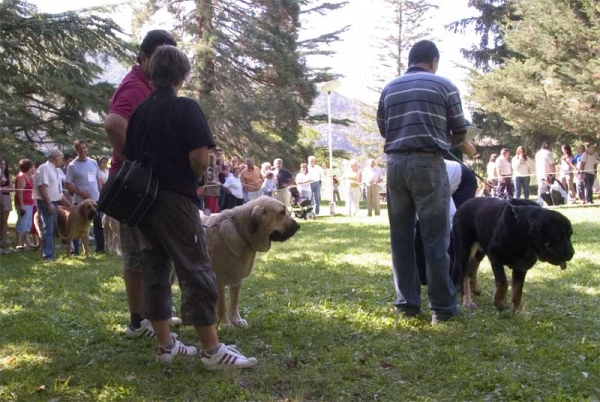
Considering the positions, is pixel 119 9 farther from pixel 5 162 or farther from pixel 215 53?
pixel 215 53

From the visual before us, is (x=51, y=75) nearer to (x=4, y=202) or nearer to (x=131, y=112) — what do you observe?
(x=4, y=202)

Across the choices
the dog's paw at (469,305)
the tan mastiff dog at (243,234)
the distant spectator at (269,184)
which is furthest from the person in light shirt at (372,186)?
the tan mastiff dog at (243,234)

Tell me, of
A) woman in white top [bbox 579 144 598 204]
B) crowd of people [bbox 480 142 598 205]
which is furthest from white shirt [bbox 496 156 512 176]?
woman in white top [bbox 579 144 598 204]

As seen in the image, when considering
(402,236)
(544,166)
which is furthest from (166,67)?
(544,166)

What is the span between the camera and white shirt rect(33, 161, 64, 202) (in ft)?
33.7

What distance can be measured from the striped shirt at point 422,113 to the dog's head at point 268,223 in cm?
107

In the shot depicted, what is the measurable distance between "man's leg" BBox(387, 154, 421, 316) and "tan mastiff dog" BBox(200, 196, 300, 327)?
0.95 m

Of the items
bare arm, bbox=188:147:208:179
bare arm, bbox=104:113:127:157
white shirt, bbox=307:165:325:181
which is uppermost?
white shirt, bbox=307:165:325:181

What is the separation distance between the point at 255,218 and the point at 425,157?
1420mm

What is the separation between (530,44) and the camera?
2844 centimetres

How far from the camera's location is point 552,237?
16.0 feet

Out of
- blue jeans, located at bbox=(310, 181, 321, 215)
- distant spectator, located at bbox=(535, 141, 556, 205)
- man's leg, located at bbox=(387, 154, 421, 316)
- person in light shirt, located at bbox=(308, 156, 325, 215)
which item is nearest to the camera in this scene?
man's leg, located at bbox=(387, 154, 421, 316)

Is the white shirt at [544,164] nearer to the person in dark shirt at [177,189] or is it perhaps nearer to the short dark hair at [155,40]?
the short dark hair at [155,40]

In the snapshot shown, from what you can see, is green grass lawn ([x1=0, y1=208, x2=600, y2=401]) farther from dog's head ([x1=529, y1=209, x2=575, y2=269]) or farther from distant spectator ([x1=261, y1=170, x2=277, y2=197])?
distant spectator ([x1=261, y1=170, x2=277, y2=197])
